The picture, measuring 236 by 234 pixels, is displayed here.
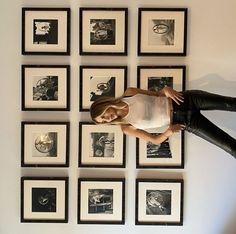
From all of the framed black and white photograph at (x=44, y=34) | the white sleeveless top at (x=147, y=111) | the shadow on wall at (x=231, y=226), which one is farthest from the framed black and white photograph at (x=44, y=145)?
the shadow on wall at (x=231, y=226)

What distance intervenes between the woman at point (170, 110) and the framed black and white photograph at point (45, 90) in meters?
0.45

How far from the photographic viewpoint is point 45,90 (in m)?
2.22

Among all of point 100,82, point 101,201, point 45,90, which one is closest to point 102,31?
point 100,82

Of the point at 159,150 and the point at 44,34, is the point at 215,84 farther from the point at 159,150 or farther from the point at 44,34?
the point at 44,34

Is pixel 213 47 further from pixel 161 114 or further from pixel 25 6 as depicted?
pixel 25 6

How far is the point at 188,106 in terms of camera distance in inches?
73.3

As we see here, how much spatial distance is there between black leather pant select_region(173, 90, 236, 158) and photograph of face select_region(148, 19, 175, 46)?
0.43 metres

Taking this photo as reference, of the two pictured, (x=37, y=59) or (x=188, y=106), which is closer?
(x=188, y=106)

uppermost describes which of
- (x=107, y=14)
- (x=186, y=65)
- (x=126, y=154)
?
(x=107, y=14)

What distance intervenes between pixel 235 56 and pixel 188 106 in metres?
0.53

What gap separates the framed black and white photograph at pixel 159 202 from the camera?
7.25ft

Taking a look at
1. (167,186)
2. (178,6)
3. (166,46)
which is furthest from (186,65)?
(167,186)

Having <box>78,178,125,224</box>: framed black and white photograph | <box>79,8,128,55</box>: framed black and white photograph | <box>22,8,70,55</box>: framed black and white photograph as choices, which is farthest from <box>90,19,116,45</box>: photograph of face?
<box>78,178,125,224</box>: framed black and white photograph

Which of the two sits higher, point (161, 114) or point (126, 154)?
point (161, 114)
